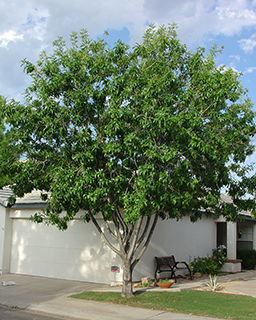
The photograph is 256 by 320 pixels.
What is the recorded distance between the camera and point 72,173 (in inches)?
378

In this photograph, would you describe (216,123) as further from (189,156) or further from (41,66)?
→ (41,66)

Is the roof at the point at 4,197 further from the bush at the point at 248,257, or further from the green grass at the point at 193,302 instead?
the bush at the point at 248,257

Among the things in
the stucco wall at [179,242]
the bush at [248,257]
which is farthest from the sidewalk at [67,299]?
the bush at [248,257]

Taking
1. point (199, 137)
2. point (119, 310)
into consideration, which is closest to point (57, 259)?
→ point (119, 310)

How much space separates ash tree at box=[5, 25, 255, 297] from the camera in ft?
31.1

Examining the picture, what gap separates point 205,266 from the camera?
16.7 meters

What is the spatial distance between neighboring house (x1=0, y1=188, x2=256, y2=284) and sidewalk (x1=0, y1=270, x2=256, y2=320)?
54 cm

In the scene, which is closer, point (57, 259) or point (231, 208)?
point (231, 208)

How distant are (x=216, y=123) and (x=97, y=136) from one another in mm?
3483

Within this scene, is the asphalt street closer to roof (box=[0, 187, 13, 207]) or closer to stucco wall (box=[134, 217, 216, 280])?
stucco wall (box=[134, 217, 216, 280])

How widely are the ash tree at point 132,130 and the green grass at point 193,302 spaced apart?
2.21 ft

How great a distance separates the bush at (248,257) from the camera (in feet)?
66.7

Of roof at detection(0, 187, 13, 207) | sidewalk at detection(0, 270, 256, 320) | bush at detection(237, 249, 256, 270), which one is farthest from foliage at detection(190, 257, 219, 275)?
roof at detection(0, 187, 13, 207)

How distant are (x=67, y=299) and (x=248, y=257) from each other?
1310 cm
